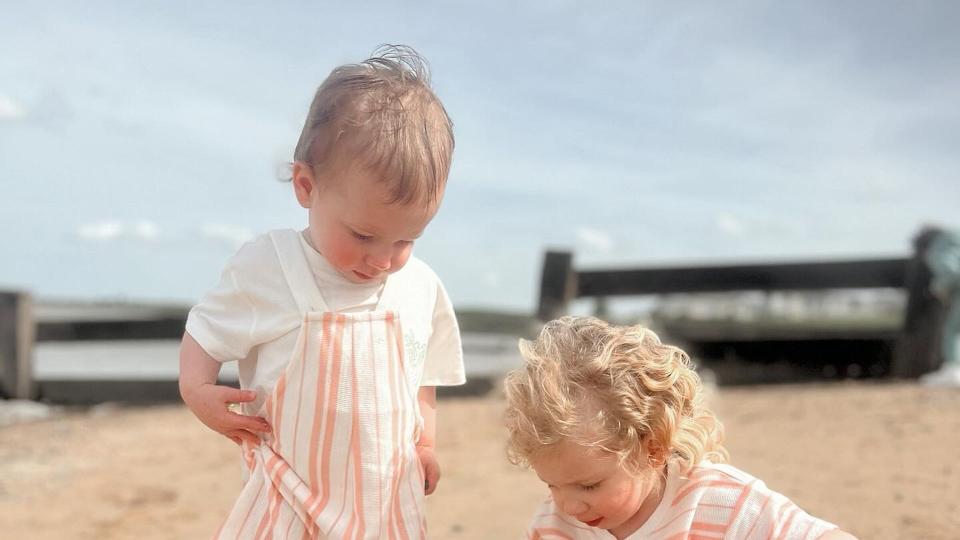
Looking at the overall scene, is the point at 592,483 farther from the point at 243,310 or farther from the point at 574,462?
the point at 243,310

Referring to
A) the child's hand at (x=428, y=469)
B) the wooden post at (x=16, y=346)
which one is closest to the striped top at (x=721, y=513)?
the child's hand at (x=428, y=469)

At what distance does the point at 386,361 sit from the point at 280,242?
350 mm

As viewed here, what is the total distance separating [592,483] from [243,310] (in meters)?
0.81

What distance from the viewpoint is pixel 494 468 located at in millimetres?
4621

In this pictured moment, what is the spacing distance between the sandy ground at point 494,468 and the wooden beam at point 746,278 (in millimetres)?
801

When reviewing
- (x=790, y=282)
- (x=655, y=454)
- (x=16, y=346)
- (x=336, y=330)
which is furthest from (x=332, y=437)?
(x=16, y=346)

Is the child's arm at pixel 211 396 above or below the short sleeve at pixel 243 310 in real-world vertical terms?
below

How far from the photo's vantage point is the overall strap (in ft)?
6.05

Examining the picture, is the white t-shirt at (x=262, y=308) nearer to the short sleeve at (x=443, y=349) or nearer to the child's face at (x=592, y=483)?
the short sleeve at (x=443, y=349)

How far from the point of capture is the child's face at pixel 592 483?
1748mm

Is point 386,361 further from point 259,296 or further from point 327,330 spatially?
point 259,296

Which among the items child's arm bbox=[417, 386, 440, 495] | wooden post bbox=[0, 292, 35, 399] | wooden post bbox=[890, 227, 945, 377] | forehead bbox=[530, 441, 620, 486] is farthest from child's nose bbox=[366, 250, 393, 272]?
wooden post bbox=[0, 292, 35, 399]

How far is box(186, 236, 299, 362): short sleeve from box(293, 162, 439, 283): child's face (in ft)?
0.41

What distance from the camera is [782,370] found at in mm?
6996
